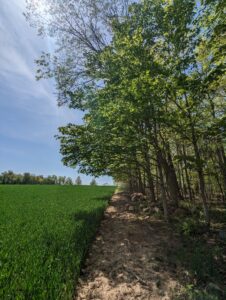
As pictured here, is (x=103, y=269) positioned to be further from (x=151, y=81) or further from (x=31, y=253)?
(x=151, y=81)

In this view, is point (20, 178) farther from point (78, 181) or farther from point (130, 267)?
point (130, 267)

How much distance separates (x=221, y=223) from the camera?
8680 mm

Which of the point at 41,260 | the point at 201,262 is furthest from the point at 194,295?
the point at 41,260

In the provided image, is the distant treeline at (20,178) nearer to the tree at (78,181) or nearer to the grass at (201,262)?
the tree at (78,181)

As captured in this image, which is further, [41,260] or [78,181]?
[78,181]

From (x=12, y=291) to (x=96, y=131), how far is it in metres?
6.60

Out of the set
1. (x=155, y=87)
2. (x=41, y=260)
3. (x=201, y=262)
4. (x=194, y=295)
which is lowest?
(x=194, y=295)

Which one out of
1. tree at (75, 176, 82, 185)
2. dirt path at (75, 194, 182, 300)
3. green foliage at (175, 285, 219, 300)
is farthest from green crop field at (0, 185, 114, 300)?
tree at (75, 176, 82, 185)

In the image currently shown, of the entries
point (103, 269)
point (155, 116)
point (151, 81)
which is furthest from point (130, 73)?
point (103, 269)

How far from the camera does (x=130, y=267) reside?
5.04 m

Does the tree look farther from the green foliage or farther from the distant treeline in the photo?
the green foliage

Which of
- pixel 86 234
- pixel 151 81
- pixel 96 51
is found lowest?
pixel 86 234

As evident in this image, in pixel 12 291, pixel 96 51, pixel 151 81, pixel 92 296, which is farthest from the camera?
pixel 96 51

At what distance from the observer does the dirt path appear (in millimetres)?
4027
